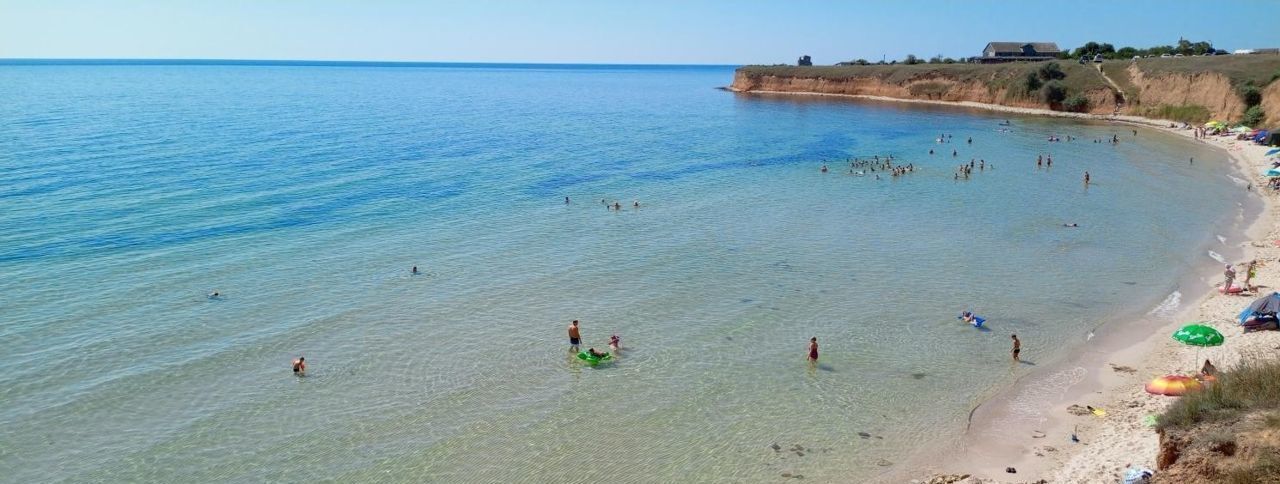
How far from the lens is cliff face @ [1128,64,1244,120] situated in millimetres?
75812

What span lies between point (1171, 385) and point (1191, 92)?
8115 cm

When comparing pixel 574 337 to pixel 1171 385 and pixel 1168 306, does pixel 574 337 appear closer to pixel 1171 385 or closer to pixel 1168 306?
pixel 1171 385

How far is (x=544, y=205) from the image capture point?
43.3m

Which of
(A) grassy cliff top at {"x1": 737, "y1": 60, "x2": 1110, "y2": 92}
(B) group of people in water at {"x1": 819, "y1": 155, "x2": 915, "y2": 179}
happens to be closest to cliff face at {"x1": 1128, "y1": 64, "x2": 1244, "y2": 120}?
(A) grassy cliff top at {"x1": 737, "y1": 60, "x2": 1110, "y2": 92}

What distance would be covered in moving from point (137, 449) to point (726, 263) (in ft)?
72.1

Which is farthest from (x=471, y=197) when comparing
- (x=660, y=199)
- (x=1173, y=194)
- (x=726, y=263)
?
(x=1173, y=194)

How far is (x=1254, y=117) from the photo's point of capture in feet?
232

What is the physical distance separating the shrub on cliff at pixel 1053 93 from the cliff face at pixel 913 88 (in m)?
1.08

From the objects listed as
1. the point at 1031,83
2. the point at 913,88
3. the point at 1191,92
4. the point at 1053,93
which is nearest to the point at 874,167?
the point at 1191,92

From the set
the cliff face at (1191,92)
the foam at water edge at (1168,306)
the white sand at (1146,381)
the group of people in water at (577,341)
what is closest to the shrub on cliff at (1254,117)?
the cliff face at (1191,92)

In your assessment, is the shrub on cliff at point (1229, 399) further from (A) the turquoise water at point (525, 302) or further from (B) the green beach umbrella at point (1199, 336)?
(B) the green beach umbrella at point (1199, 336)

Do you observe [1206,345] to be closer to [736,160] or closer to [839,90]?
[736,160]

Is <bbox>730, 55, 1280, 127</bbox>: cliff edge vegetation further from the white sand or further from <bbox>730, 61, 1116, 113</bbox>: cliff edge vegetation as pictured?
the white sand

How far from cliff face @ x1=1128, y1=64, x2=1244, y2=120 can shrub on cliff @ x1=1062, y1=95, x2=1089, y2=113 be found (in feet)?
17.7
